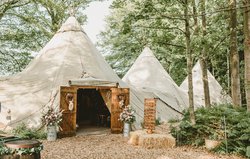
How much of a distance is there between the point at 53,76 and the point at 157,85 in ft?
22.8

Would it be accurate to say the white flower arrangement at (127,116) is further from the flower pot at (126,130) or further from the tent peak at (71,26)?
the tent peak at (71,26)

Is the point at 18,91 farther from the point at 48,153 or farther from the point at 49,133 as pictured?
the point at 48,153

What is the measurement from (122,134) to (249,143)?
4442 millimetres

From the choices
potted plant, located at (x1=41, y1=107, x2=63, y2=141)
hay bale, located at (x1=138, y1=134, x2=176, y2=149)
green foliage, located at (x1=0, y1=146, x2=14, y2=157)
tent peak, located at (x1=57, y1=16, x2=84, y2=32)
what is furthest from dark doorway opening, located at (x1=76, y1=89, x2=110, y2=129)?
green foliage, located at (x1=0, y1=146, x2=14, y2=157)

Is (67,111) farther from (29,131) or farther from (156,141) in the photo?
(156,141)

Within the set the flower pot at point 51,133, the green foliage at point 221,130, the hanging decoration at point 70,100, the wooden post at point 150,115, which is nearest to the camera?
the green foliage at point 221,130

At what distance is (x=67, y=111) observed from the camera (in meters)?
9.03

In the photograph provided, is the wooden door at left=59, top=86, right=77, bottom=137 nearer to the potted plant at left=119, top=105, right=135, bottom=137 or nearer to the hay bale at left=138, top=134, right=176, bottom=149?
the potted plant at left=119, top=105, right=135, bottom=137

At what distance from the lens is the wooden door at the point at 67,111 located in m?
8.91

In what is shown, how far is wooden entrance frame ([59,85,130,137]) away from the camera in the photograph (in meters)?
8.94

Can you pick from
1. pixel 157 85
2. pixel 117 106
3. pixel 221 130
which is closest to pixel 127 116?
pixel 117 106

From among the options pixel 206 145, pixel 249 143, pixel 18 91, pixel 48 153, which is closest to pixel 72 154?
pixel 48 153

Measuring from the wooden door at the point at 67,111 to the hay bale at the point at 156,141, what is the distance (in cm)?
271

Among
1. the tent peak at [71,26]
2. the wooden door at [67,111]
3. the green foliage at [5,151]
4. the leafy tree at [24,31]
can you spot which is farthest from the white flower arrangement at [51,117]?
the leafy tree at [24,31]
